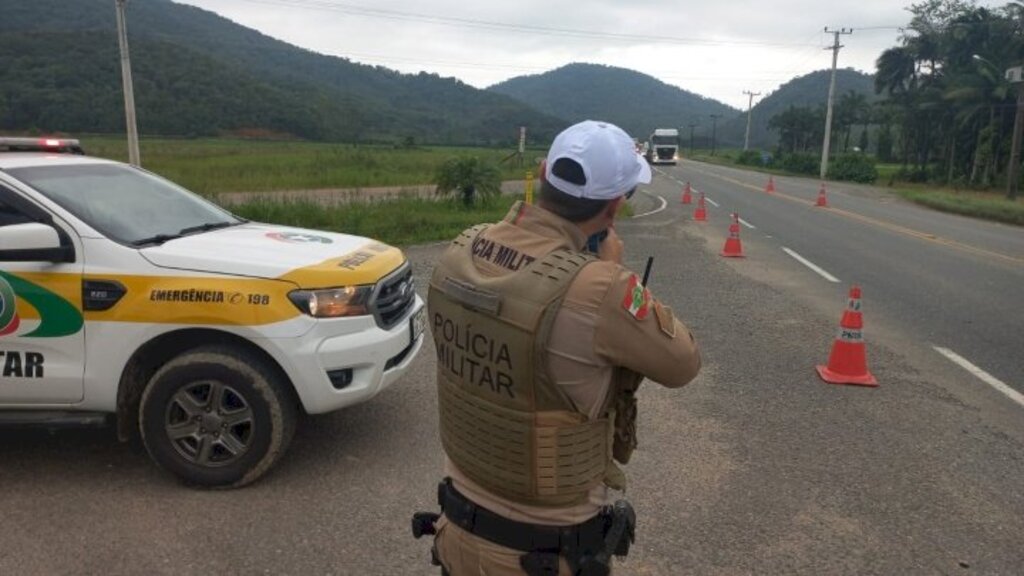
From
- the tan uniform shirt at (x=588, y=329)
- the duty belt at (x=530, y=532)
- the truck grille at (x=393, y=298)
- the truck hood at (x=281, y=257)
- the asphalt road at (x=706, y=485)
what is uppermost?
the tan uniform shirt at (x=588, y=329)

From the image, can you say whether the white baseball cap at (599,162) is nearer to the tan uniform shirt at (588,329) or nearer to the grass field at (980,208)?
the tan uniform shirt at (588,329)

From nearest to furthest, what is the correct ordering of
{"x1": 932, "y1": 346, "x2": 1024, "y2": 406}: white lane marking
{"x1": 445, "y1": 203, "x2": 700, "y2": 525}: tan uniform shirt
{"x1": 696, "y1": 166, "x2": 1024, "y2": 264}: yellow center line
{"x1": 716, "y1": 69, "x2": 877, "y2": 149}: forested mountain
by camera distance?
{"x1": 445, "y1": 203, "x2": 700, "y2": 525}: tan uniform shirt → {"x1": 932, "y1": 346, "x2": 1024, "y2": 406}: white lane marking → {"x1": 696, "y1": 166, "x2": 1024, "y2": 264}: yellow center line → {"x1": 716, "y1": 69, "x2": 877, "y2": 149}: forested mountain

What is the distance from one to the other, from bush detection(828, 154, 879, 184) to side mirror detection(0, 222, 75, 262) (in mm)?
52666

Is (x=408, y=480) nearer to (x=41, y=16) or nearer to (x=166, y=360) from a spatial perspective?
(x=166, y=360)

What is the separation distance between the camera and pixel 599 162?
1760mm

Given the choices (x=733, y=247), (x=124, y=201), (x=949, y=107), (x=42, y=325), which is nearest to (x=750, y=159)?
(x=949, y=107)

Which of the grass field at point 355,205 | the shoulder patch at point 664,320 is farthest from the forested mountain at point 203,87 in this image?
the shoulder patch at point 664,320

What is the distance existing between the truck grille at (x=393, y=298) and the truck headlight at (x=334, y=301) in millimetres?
65

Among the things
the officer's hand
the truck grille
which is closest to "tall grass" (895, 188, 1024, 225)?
the truck grille

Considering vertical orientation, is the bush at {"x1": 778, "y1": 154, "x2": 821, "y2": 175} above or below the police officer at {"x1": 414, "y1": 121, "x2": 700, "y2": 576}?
above

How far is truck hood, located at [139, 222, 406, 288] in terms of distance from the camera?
3852 mm

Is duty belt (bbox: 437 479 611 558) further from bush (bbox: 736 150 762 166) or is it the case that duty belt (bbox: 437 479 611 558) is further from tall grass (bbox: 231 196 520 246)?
bush (bbox: 736 150 762 166)

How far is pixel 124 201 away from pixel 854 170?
5343 centimetres

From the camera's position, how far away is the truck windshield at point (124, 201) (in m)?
4.09
